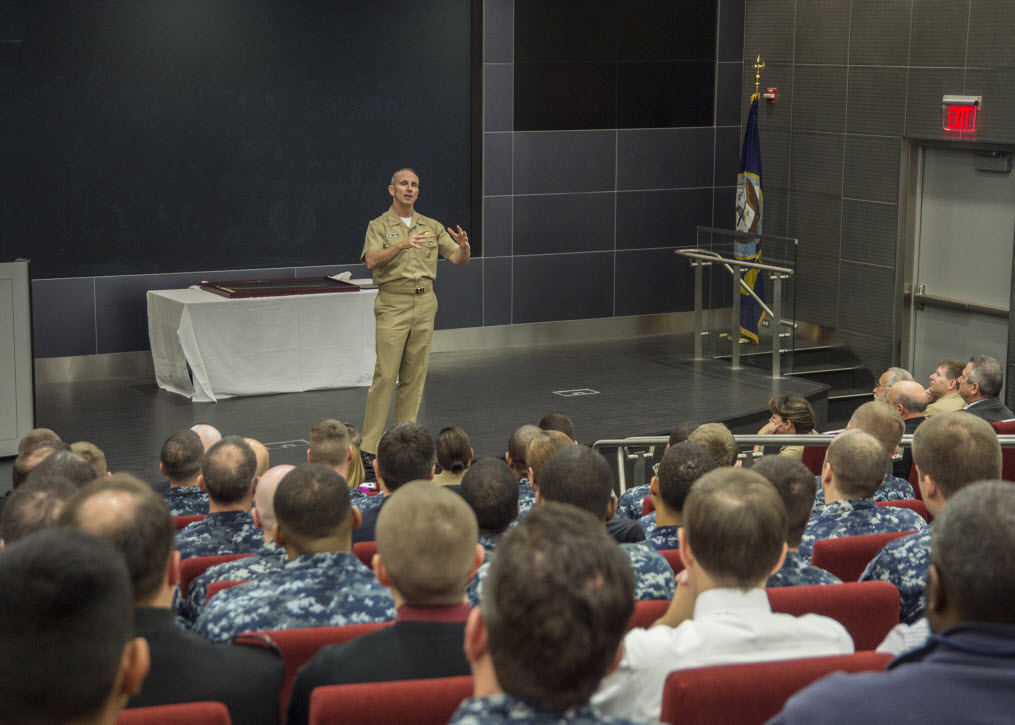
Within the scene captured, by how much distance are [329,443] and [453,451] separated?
457 millimetres

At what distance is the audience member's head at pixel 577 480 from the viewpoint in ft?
10.9

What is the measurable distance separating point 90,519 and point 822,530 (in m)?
2.08

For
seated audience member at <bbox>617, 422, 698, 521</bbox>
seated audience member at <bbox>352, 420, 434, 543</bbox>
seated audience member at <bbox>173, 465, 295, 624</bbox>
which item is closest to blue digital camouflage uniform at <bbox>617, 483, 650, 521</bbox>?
seated audience member at <bbox>617, 422, 698, 521</bbox>

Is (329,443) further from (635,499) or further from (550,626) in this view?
(550,626)

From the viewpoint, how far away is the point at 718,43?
11.2m

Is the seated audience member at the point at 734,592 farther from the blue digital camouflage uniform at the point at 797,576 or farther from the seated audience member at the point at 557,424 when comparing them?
the seated audience member at the point at 557,424

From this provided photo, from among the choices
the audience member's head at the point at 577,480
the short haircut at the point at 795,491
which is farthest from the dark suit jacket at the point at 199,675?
the short haircut at the point at 795,491

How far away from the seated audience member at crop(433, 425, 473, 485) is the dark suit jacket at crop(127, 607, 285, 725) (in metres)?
2.49

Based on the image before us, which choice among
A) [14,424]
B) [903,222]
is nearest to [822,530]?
[14,424]

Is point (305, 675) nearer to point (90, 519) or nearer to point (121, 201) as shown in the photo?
point (90, 519)

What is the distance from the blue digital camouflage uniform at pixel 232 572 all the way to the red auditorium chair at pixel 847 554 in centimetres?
132

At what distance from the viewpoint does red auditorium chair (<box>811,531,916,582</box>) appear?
3143 millimetres

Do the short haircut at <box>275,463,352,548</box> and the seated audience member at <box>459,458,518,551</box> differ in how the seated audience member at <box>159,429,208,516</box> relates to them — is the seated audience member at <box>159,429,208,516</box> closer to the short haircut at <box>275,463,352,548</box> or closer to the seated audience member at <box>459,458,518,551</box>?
the seated audience member at <box>459,458,518,551</box>

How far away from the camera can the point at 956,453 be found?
10.3ft
